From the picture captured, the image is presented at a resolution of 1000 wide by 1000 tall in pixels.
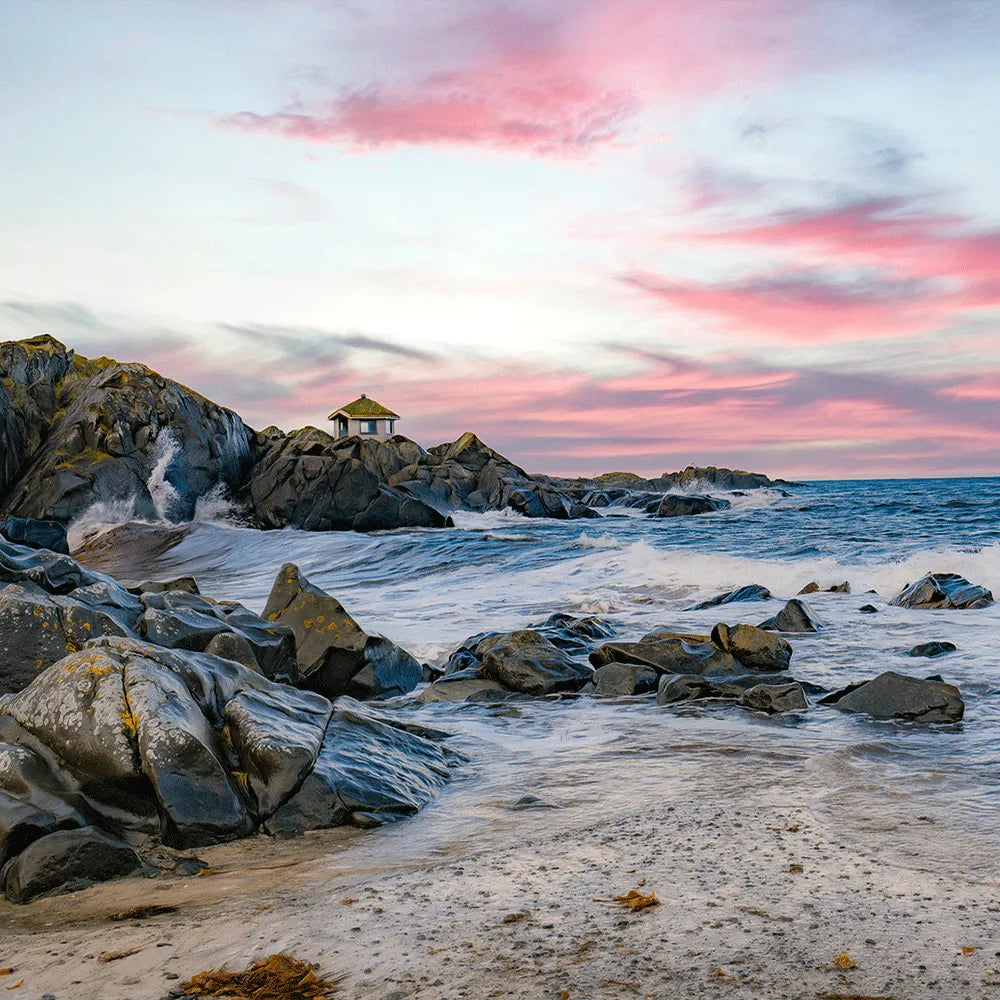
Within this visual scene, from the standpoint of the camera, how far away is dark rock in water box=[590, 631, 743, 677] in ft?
32.9

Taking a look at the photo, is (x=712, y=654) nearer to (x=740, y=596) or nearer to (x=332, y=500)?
(x=740, y=596)

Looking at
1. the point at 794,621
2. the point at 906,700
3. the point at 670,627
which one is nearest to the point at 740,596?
the point at 670,627

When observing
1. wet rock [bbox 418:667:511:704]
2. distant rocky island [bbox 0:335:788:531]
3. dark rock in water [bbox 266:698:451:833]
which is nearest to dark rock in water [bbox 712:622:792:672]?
wet rock [bbox 418:667:511:704]

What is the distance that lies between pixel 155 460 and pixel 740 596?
1079 inches

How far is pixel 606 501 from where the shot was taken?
184 ft

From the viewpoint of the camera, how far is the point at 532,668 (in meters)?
9.88

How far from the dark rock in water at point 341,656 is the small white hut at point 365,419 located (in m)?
60.1

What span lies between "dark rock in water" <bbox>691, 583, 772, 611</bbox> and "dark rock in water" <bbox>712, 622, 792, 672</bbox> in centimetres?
546

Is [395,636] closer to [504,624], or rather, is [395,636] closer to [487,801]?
[504,624]

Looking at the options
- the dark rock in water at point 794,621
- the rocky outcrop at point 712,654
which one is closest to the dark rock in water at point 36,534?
the rocky outcrop at point 712,654

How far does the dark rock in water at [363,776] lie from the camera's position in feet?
17.6

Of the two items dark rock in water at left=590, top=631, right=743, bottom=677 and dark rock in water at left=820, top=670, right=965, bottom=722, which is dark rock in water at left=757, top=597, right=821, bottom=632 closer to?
dark rock in water at left=590, top=631, right=743, bottom=677

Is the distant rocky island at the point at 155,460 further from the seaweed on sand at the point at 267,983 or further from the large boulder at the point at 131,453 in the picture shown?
the seaweed on sand at the point at 267,983

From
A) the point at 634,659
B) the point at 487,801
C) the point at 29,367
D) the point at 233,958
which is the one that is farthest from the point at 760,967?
the point at 29,367
